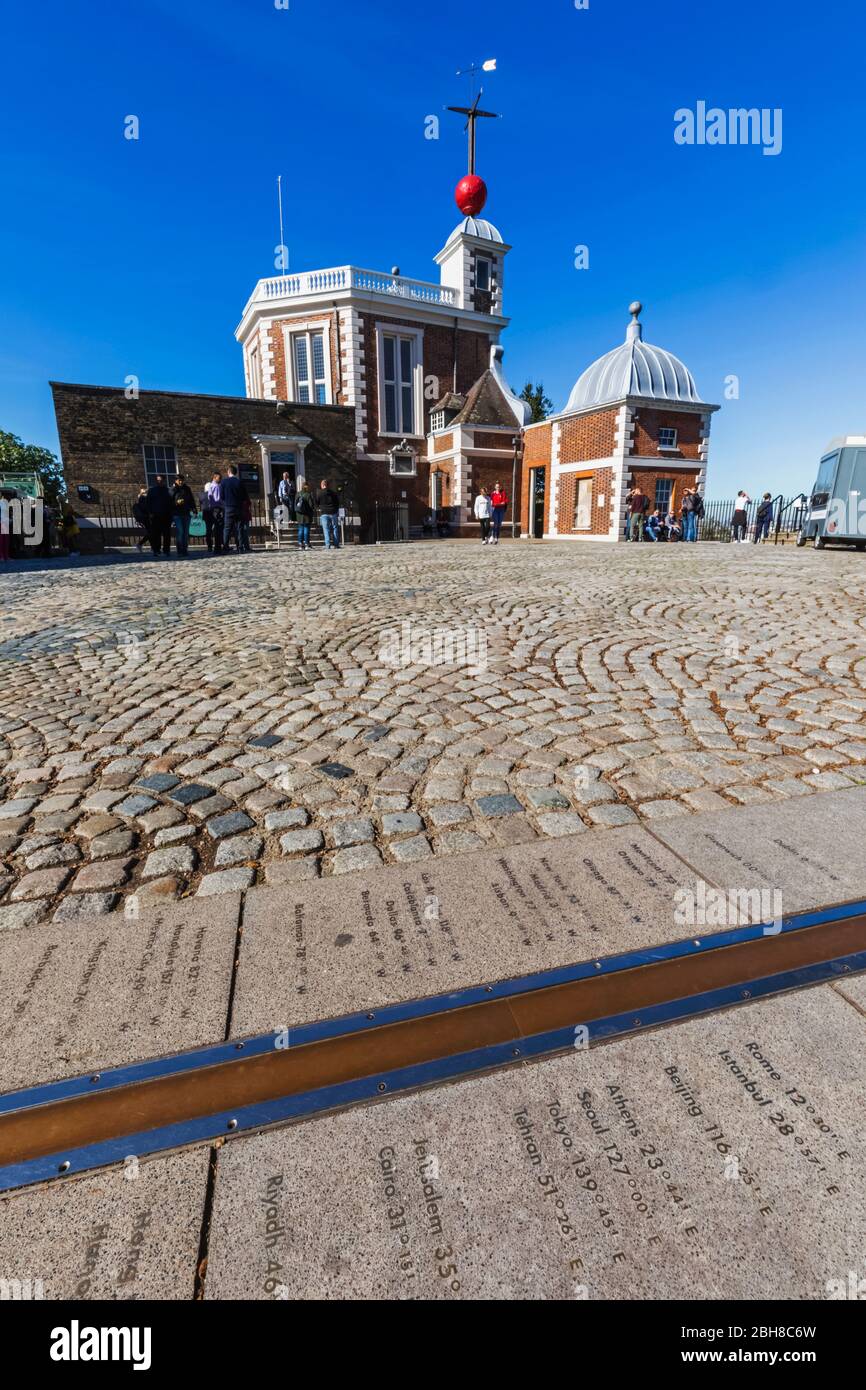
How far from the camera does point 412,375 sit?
104ft

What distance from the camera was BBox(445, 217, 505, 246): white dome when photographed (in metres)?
34.2

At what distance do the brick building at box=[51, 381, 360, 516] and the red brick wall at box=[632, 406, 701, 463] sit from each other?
12223mm

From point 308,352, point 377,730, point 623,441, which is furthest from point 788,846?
point 308,352

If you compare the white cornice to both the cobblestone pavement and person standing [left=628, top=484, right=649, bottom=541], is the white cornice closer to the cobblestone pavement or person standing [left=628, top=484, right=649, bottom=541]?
person standing [left=628, top=484, right=649, bottom=541]

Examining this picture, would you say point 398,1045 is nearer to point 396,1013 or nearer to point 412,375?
point 396,1013

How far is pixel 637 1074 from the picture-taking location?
4.94ft

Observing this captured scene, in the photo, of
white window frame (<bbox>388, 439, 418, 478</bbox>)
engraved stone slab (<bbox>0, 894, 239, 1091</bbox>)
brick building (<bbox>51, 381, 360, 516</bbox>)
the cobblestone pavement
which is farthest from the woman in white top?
engraved stone slab (<bbox>0, 894, 239, 1091</bbox>)

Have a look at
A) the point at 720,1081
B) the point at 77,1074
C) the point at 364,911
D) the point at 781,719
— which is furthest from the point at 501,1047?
the point at 781,719

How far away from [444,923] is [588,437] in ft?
85.2
